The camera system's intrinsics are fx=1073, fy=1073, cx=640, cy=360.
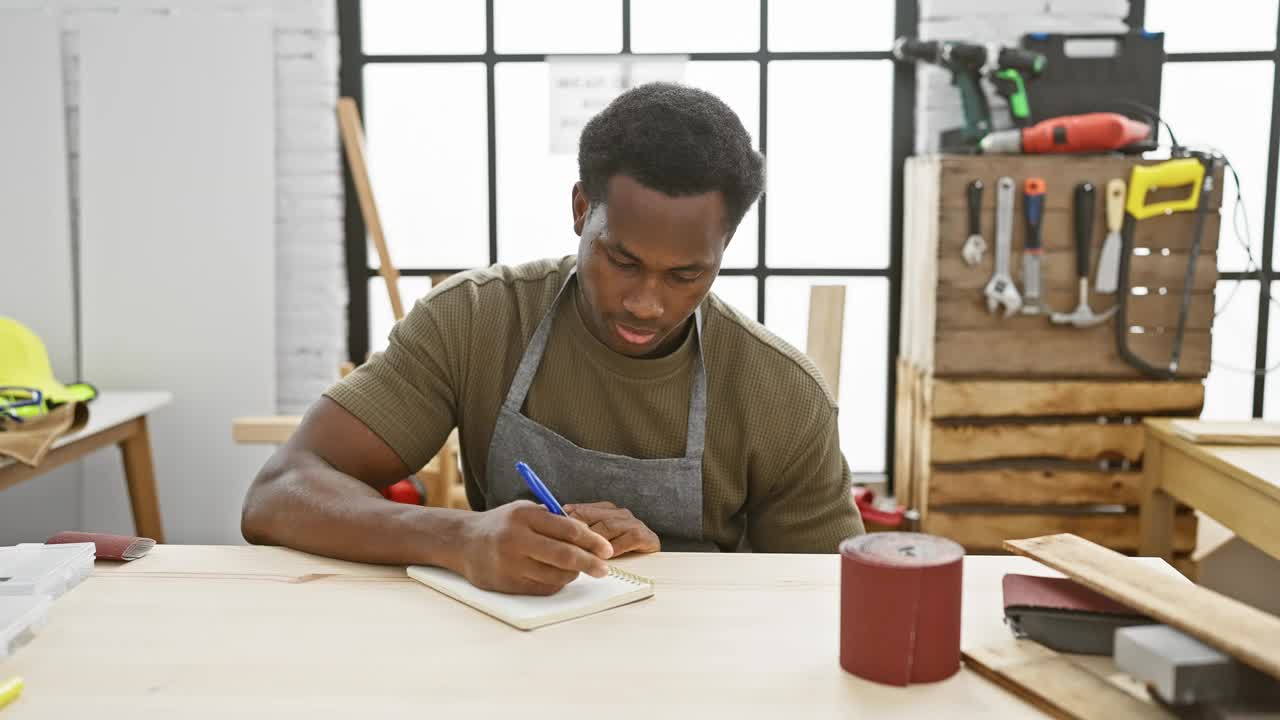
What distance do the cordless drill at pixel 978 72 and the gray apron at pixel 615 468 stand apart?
5.60 ft

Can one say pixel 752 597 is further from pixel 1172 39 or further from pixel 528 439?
pixel 1172 39

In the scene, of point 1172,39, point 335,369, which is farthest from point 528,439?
point 1172,39

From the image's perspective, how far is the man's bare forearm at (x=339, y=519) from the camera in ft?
3.72

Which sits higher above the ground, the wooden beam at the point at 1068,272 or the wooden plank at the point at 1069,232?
the wooden plank at the point at 1069,232

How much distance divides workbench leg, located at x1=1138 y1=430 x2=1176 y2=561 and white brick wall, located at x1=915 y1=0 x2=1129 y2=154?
1.07 metres

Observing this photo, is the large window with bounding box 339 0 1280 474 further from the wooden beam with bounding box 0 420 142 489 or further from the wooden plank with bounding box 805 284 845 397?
A: the wooden plank with bounding box 805 284 845 397

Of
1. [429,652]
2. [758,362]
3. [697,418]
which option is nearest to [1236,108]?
[758,362]

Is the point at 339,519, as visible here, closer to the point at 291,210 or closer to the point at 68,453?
the point at 68,453

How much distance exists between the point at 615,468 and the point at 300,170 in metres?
2.20

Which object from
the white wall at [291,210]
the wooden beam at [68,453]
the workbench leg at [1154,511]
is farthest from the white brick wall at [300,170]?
the workbench leg at [1154,511]

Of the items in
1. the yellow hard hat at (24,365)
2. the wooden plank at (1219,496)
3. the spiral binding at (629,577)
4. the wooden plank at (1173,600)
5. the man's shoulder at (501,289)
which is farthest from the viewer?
the yellow hard hat at (24,365)

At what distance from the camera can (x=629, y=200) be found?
4.23 ft

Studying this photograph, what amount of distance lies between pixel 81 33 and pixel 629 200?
8.64ft

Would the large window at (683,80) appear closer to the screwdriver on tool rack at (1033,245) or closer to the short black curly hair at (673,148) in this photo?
the screwdriver on tool rack at (1033,245)
